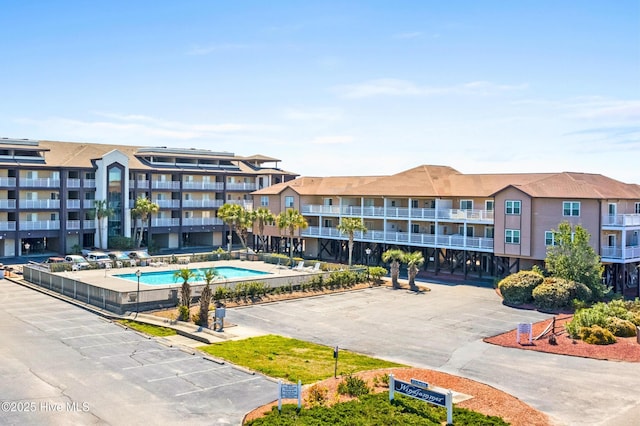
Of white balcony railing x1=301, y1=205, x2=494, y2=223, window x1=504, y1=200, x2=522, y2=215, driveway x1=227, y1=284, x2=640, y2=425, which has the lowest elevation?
driveway x1=227, y1=284, x2=640, y2=425

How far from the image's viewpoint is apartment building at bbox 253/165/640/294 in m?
43.8

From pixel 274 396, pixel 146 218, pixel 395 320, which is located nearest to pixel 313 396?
pixel 274 396

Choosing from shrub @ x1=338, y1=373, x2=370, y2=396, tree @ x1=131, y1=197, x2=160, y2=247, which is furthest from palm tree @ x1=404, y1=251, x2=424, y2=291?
tree @ x1=131, y1=197, x2=160, y2=247

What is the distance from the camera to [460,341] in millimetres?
29141

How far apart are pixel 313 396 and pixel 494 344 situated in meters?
12.1

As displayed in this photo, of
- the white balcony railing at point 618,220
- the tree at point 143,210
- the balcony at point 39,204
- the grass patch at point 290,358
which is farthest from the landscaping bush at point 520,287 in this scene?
the balcony at point 39,204

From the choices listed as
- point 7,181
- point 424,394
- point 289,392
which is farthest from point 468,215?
point 7,181

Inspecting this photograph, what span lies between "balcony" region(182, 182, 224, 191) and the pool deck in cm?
1815

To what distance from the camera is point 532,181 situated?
49594 millimetres

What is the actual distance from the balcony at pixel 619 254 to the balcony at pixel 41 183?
49.7 meters

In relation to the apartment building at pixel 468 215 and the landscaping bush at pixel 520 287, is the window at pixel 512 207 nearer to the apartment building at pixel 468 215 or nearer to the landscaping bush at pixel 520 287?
the apartment building at pixel 468 215

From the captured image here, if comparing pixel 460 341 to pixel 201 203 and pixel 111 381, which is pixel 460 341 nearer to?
pixel 111 381

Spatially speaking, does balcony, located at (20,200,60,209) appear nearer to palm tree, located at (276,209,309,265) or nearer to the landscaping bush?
palm tree, located at (276,209,309,265)

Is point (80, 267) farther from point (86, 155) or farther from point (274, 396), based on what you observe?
point (274, 396)
